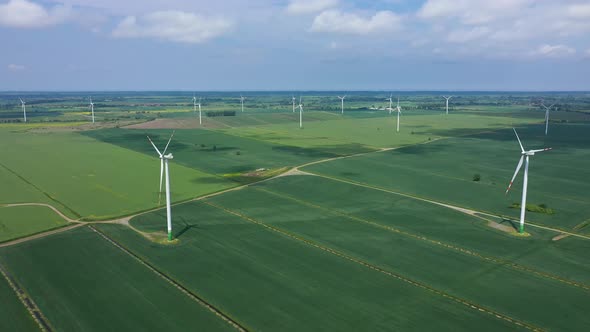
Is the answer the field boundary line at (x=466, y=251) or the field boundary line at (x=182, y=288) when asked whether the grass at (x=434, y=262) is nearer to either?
the field boundary line at (x=466, y=251)

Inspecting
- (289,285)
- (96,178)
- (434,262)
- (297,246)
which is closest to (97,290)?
(289,285)

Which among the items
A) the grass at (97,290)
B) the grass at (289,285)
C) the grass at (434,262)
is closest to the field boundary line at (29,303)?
the grass at (97,290)

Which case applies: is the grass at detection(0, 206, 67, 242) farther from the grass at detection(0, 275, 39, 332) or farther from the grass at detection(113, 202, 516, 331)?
the grass at detection(0, 275, 39, 332)

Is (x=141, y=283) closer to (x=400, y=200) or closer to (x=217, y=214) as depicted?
(x=217, y=214)

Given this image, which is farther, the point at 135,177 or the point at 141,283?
the point at 135,177

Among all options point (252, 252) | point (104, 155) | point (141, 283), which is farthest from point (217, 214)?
point (104, 155)

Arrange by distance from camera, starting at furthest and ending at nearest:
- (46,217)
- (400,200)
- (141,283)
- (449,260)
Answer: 1. (400,200)
2. (46,217)
3. (449,260)
4. (141,283)
